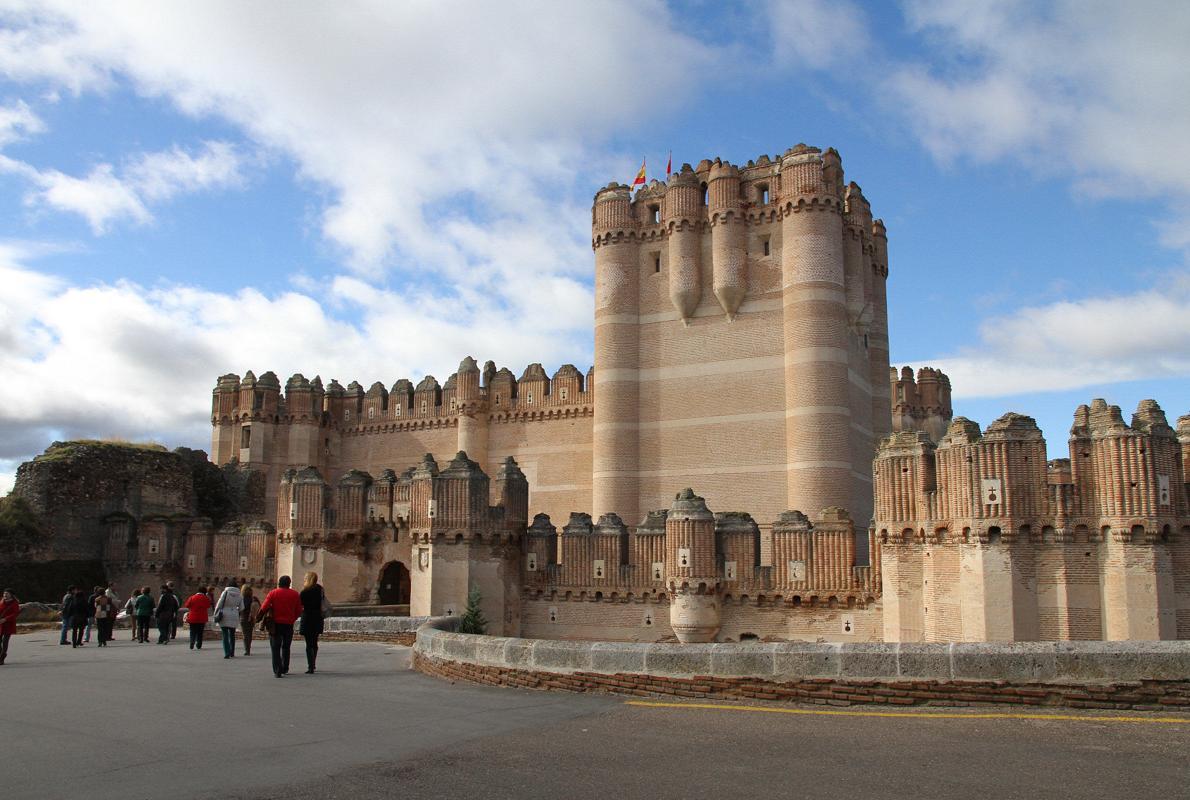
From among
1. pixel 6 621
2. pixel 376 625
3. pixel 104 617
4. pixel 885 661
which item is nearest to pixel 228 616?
pixel 6 621

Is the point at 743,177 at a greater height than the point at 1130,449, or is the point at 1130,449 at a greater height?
the point at 743,177

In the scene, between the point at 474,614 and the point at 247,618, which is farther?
the point at 474,614

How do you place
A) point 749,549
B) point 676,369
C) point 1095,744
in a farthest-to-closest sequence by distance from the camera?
point 676,369 → point 749,549 → point 1095,744

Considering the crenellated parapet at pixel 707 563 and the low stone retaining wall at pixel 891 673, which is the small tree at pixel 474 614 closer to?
the crenellated parapet at pixel 707 563

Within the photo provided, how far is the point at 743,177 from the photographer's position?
35.1 meters

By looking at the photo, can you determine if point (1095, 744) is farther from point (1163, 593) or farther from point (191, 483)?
point (191, 483)

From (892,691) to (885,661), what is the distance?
0.29 m

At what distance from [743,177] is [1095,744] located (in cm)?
2957

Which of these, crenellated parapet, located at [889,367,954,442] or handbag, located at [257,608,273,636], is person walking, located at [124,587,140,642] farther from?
crenellated parapet, located at [889,367,954,442]

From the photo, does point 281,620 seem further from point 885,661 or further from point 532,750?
point 885,661

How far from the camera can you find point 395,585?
29719 millimetres

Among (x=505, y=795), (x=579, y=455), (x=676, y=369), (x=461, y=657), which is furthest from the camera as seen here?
(x=579, y=455)

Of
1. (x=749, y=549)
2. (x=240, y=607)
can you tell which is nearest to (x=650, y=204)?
(x=749, y=549)

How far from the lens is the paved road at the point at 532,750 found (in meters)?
6.52
